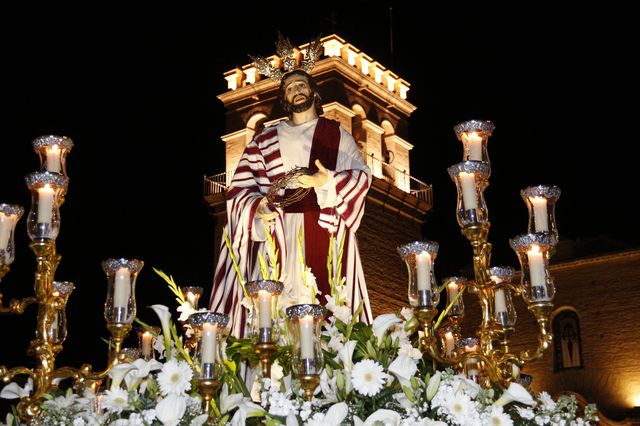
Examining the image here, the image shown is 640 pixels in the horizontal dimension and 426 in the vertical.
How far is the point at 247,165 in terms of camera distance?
764 centimetres

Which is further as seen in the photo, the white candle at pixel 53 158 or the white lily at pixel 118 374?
the white candle at pixel 53 158

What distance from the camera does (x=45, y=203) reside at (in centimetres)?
569

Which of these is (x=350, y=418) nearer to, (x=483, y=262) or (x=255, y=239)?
(x=483, y=262)

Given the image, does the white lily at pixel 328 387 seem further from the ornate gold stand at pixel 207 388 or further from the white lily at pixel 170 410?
the white lily at pixel 170 410

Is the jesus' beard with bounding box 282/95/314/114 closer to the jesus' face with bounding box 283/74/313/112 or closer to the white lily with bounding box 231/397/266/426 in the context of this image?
the jesus' face with bounding box 283/74/313/112

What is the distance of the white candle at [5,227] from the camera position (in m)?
5.76

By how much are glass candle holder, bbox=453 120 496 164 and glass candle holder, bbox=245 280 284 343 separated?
1759 mm

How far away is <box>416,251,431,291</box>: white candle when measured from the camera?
523cm

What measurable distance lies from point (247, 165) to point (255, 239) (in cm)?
70

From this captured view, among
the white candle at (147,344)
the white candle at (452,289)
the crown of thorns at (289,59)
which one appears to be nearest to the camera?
the white candle at (452,289)

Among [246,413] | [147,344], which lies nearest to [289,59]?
[147,344]

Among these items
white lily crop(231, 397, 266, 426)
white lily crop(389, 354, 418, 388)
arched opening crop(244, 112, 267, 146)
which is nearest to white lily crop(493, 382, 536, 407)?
white lily crop(389, 354, 418, 388)

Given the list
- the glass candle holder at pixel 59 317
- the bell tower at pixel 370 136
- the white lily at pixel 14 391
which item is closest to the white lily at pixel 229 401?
the white lily at pixel 14 391

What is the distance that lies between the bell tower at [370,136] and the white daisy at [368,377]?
2442 centimetres
